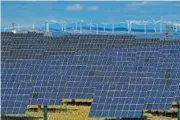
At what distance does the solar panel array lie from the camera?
782 inches

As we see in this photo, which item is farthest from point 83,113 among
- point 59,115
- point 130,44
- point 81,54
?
point 130,44

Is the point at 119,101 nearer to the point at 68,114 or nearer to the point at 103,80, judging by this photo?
the point at 103,80

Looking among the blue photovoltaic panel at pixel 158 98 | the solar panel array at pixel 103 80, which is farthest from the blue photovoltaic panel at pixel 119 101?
the blue photovoltaic panel at pixel 158 98

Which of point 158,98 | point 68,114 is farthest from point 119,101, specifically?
point 68,114

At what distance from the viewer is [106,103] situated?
19.8 metres

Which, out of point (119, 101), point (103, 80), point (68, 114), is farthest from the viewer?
point (68, 114)

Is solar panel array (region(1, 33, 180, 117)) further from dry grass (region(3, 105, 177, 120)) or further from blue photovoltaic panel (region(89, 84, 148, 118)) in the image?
dry grass (region(3, 105, 177, 120))

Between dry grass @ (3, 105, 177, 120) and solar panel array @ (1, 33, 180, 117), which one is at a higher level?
solar panel array @ (1, 33, 180, 117)

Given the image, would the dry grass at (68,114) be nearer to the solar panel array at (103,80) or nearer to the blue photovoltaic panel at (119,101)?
the solar panel array at (103,80)

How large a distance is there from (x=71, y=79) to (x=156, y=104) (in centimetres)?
469

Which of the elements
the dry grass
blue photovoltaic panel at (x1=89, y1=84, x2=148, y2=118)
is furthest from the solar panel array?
the dry grass

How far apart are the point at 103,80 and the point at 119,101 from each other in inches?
93.1

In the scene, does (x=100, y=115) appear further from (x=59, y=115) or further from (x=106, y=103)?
(x=59, y=115)

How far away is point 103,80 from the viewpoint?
72.1 feet
